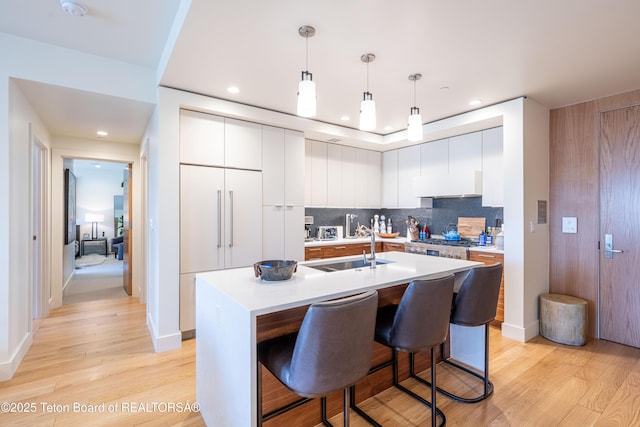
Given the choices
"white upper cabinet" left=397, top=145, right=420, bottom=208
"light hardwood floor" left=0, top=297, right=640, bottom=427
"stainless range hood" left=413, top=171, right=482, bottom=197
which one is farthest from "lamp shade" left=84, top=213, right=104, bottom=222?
"stainless range hood" left=413, top=171, right=482, bottom=197

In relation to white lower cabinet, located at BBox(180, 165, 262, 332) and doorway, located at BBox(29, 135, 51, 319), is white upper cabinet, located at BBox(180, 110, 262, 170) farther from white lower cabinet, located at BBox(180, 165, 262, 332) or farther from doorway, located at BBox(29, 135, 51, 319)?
doorway, located at BBox(29, 135, 51, 319)

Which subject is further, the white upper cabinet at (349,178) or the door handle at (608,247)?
the white upper cabinet at (349,178)

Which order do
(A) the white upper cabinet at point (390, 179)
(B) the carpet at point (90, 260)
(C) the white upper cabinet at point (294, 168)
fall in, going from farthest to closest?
(B) the carpet at point (90, 260), (A) the white upper cabinet at point (390, 179), (C) the white upper cabinet at point (294, 168)

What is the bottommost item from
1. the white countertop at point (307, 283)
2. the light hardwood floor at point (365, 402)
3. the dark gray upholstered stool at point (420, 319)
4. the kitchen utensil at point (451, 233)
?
the light hardwood floor at point (365, 402)

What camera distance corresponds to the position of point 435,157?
4.52 meters

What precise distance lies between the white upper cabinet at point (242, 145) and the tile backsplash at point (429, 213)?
1525mm

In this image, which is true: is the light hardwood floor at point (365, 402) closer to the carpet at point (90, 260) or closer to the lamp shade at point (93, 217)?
the carpet at point (90, 260)

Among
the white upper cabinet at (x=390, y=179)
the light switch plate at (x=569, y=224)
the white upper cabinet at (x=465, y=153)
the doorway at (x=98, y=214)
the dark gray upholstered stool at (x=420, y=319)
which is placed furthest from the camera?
the doorway at (x=98, y=214)

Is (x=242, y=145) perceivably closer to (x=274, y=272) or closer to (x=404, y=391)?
(x=274, y=272)

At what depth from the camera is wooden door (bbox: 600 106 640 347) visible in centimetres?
304

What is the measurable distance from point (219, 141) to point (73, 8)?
1.54 meters

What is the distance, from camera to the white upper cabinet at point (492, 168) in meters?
3.78

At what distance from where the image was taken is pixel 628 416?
6.56 ft

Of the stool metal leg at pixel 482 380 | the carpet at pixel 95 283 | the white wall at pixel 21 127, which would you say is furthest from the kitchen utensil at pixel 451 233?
the carpet at pixel 95 283
